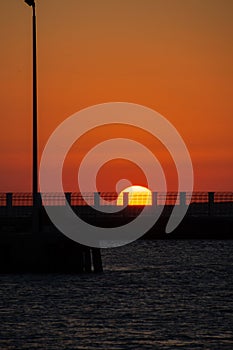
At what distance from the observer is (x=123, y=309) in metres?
32.4

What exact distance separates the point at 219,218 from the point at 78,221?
9520 mm

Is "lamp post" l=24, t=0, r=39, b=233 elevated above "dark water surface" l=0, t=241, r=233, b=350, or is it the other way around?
"lamp post" l=24, t=0, r=39, b=233

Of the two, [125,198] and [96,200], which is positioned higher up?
[125,198]

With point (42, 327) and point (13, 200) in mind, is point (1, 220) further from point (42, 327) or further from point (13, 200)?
point (42, 327)

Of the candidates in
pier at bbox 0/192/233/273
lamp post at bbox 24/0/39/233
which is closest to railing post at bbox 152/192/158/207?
pier at bbox 0/192/233/273

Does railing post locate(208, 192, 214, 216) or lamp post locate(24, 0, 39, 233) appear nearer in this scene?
lamp post locate(24, 0, 39, 233)

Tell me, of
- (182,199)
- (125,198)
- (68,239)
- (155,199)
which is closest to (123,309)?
(68,239)

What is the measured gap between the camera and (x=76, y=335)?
27.3 meters

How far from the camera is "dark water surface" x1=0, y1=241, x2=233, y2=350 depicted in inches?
1043

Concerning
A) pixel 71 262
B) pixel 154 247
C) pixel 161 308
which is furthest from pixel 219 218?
pixel 161 308

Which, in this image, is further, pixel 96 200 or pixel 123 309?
pixel 96 200

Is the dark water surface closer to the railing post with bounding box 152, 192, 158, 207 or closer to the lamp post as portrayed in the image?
the lamp post

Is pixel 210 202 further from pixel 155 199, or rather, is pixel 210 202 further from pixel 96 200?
pixel 96 200

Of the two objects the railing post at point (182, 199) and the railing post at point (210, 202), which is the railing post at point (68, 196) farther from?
the railing post at point (210, 202)
